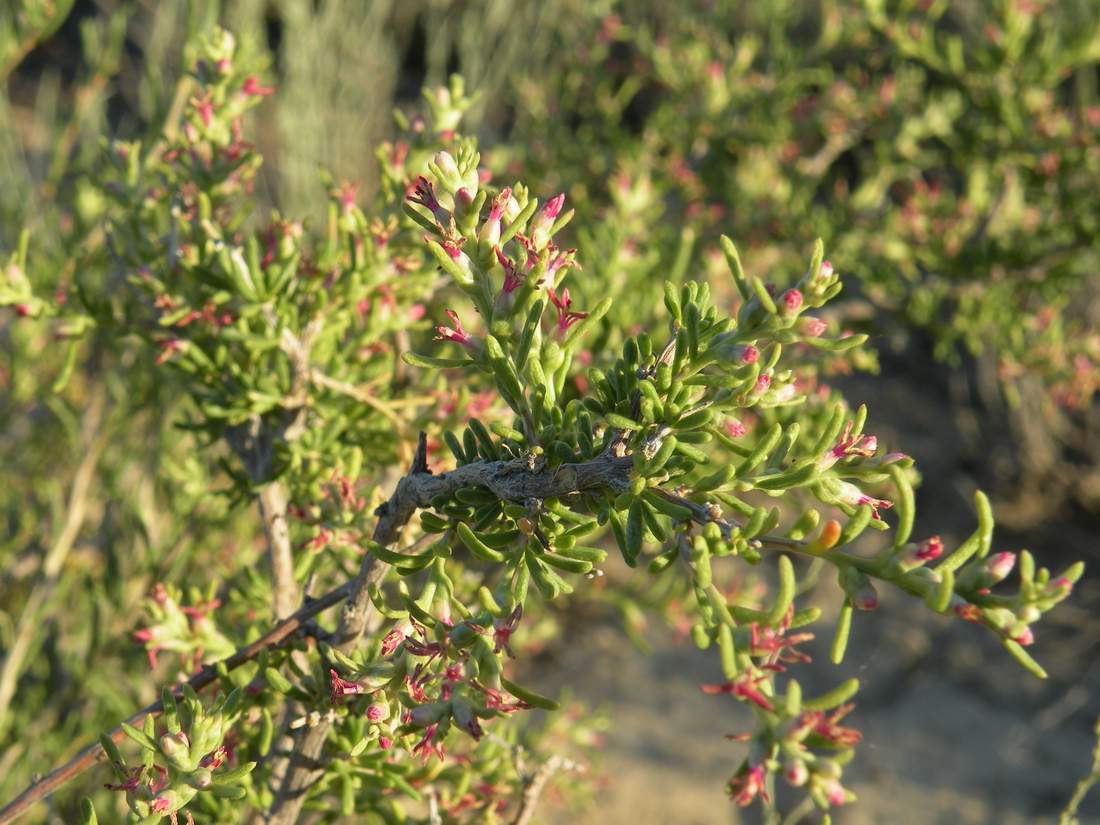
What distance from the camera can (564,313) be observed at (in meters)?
0.75

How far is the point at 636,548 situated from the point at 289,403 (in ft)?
1.80

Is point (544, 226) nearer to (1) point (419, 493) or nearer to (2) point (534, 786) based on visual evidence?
(1) point (419, 493)

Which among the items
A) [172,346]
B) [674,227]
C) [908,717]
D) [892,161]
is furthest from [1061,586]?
[908,717]

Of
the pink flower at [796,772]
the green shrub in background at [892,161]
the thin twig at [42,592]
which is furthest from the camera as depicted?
the green shrub in background at [892,161]

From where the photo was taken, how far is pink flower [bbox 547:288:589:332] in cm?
75

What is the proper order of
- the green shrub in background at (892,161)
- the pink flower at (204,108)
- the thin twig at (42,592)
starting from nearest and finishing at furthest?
the pink flower at (204,108), the thin twig at (42,592), the green shrub in background at (892,161)

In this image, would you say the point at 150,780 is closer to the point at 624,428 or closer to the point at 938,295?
the point at 624,428

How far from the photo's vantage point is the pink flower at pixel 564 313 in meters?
0.75

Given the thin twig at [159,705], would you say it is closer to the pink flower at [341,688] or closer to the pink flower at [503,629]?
the pink flower at [341,688]

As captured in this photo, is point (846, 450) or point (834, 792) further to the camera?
point (846, 450)

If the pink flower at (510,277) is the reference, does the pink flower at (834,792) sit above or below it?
below

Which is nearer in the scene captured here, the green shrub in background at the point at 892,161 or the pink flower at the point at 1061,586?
the pink flower at the point at 1061,586

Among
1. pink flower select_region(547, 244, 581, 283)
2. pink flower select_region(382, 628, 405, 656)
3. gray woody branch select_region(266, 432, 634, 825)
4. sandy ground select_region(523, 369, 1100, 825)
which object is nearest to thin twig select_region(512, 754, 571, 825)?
gray woody branch select_region(266, 432, 634, 825)

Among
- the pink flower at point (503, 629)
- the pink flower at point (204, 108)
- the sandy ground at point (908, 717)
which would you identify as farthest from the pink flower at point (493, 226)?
the sandy ground at point (908, 717)
